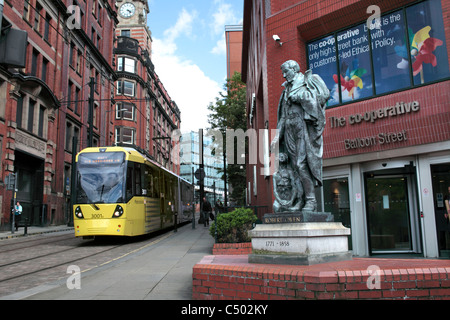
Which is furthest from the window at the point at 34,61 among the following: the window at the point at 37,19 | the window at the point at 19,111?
the window at the point at 19,111

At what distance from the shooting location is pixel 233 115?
3456 cm

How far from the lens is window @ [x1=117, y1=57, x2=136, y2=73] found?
51.6 meters

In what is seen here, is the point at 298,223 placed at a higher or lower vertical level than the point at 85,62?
lower

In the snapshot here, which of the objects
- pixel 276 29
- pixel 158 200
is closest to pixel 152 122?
pixel 158 200

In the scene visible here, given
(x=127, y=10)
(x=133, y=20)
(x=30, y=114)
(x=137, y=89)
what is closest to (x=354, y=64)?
(x=30, y=114)

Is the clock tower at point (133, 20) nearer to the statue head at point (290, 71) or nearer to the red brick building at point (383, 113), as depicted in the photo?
the red brick building at point (383, 113)

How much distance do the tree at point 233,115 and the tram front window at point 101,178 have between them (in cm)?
2114

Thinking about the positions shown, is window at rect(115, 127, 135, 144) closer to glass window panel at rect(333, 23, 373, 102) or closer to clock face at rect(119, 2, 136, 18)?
clock face at rect(119, 2, 136, 18)

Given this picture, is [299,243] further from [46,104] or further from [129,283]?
[46,104]

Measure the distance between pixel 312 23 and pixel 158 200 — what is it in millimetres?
9982

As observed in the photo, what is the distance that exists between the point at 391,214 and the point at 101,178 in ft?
30.9

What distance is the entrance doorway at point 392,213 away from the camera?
10.6 meters

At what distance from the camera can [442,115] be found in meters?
9.57
